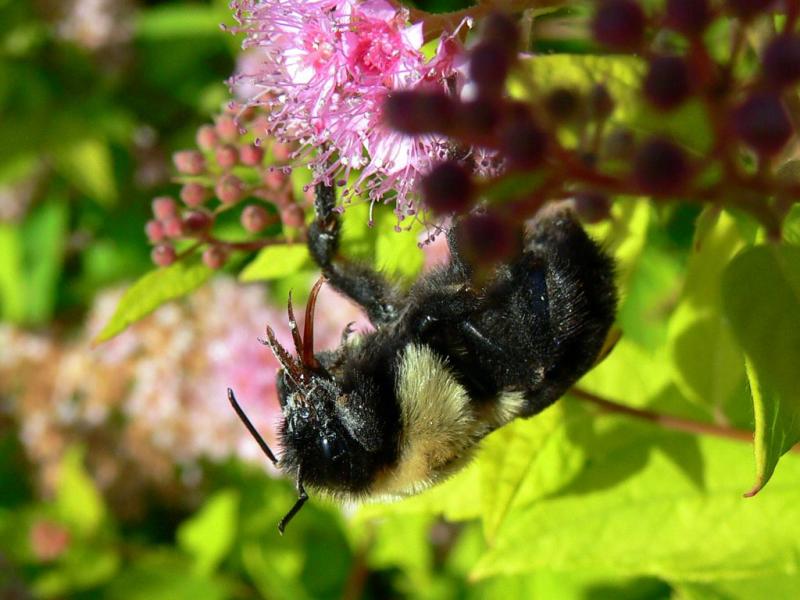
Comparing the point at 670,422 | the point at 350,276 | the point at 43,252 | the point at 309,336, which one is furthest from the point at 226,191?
the point at 43,252

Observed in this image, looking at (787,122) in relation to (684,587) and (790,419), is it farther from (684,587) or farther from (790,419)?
(684,587)

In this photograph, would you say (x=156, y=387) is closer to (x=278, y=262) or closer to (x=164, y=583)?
(x=164, y=583)

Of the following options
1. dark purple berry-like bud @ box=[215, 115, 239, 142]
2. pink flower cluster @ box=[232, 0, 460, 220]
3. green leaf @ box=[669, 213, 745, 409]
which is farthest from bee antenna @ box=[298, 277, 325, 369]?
green leaf @ box=[669, 213, 745, 409]

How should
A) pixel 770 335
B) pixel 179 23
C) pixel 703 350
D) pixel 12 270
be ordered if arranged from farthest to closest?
1. pixel 12 270
2. pixel 179 23
3. pixel 703 350
4. pixel 770 335

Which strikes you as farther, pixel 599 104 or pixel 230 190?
pixel 230 190

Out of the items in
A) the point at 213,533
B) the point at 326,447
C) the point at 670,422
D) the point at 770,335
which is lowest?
the point at 213,533

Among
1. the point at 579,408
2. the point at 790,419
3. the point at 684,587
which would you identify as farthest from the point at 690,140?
the point at 684,587

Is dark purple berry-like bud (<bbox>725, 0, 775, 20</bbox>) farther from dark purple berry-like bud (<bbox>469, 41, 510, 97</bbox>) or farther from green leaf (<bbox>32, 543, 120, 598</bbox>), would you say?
green leaf (<bbox>32, 543, 120, 598</bbox>)
